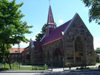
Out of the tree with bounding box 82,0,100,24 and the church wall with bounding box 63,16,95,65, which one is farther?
→ the church wall with bounding box 63,16,95,65

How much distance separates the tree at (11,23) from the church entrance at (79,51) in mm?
15410

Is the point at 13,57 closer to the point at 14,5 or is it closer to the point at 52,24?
the point at 52,24

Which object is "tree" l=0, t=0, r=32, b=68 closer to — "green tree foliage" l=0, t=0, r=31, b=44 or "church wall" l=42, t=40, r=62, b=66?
"green tree foliage" l=0, t=0, r=31, b=44

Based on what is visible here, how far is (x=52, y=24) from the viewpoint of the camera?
50.8 meters

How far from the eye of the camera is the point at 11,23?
2272 centimetres

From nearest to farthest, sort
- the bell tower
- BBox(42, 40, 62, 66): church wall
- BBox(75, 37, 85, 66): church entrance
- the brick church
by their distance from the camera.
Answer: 1. the brick church
2. BBox(75, 37, 85, 66): church entrance
3. BBox(42, 40, 62, 66): church wall
4. the bell tower

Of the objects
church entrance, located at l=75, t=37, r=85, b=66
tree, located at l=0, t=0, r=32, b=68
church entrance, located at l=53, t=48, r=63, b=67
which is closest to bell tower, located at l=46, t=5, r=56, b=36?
church entrance, located at l=53, t=48, r=63, b=67

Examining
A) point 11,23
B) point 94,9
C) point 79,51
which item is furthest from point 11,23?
point 79,51

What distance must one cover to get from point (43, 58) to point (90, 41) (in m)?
16.5

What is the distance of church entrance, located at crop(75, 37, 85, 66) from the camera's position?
3431cm

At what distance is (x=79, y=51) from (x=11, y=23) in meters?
19.2

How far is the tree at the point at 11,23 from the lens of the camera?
69.6ft

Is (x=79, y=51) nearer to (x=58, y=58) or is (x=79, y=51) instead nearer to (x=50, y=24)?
(x=58, y=58)

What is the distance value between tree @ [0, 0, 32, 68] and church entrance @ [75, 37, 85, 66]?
1541 centimetres
